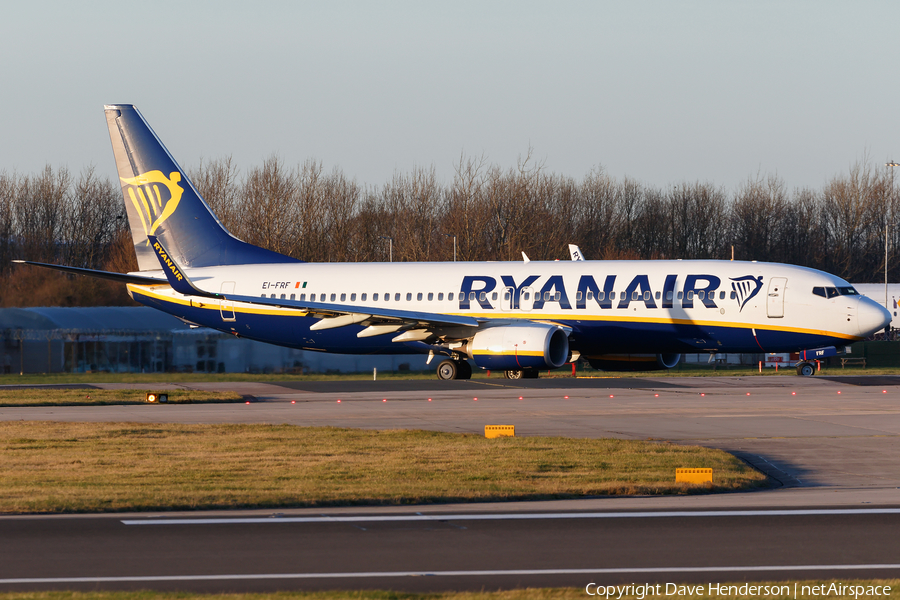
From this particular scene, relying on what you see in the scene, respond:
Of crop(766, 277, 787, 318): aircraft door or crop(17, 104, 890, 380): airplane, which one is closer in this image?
crop(766, 277, 787, 318): aircraft door

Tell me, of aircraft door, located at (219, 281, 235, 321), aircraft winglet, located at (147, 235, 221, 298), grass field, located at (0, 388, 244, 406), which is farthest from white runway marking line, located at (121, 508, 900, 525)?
aircraft door, located at (219, 281, 235, 321)

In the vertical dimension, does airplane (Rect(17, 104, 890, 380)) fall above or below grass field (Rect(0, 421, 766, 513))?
above

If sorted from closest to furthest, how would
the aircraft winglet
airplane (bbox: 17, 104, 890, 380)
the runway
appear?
the runway
airplane (bbox: 17, 104, 890, 380)
the aircraft winglet

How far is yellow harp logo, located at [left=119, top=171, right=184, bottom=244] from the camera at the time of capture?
143 feet

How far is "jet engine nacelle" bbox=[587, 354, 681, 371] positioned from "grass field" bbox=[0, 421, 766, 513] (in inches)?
746

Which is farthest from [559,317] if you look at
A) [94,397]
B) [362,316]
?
[94,397]

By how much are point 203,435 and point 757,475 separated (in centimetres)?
1057

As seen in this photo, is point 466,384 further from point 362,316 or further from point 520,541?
→ point 520,541

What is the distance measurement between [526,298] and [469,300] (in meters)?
2.17

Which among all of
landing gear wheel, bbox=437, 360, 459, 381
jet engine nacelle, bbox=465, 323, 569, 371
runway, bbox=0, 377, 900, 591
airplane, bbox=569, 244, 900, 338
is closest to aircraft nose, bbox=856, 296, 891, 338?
jet engine nacelle, bbox=465, 323, 569, 371

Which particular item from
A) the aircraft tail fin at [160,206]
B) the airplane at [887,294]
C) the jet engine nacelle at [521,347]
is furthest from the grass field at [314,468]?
the airplane at [887,294]

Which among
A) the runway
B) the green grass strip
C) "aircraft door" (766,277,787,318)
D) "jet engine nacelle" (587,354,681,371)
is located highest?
"aircraft door" (766,277,787,318)

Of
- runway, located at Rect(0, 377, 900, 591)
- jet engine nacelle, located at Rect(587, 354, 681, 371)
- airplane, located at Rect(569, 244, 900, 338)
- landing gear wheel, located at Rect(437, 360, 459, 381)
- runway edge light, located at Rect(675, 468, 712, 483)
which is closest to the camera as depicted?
runway, located at Rect(0, 377, 900, 591)

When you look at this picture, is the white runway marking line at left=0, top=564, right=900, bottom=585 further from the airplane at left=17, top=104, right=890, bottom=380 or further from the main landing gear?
the main landing gear
